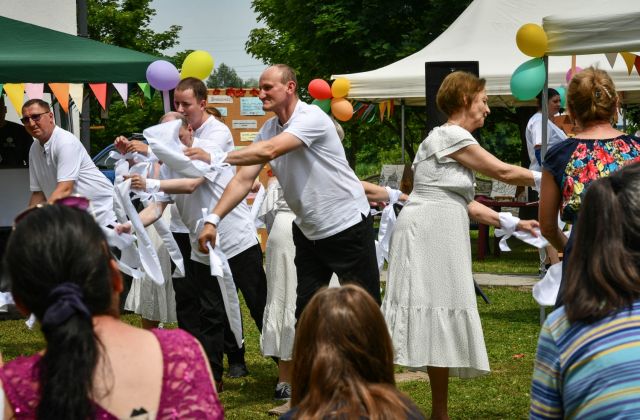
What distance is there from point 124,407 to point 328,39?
79.6 feet

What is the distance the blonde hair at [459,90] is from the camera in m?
5.61

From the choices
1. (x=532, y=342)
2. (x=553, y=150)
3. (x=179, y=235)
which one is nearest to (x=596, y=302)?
(x=553, y=150)

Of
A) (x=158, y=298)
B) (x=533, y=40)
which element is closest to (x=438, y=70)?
(x=533, y=40)

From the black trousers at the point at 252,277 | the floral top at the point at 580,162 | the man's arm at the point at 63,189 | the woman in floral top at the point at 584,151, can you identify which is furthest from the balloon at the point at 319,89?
the floral top at the point at 580,162

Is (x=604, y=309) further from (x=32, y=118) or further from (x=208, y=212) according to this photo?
(x=32, y=118)

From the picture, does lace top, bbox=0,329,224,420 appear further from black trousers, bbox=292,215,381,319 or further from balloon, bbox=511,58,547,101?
balloon, bbox=511,58,547,101

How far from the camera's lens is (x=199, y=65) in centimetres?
770

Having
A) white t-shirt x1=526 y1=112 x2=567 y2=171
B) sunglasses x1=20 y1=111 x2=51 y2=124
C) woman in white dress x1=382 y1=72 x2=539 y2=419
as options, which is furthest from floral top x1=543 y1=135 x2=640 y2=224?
white t-shirt x1=526 y1=112 x2=567 y2=171

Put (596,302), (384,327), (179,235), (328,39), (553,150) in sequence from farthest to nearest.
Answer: (328,39) < (179,235) < (553,150) < (384,327) < (596,302)

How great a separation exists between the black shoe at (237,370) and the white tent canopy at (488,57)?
26.2 feet

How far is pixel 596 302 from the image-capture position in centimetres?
244

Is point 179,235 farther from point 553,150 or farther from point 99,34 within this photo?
point 99,34

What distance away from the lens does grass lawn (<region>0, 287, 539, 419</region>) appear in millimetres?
6273

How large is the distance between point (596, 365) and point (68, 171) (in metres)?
6.33
